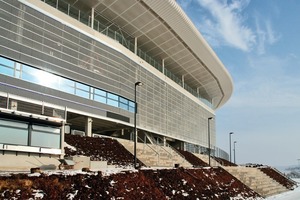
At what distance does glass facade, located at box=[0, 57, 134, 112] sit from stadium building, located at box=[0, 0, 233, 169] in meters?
0.10

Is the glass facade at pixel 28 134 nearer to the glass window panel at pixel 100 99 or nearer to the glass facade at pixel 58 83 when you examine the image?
the glass facade at pixel 58 83

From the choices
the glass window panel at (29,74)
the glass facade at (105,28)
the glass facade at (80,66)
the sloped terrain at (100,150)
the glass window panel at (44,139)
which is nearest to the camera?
the glass window panel at (44,139)

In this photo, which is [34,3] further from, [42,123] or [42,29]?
[42,123]

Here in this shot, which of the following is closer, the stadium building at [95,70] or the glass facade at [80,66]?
the stadium building at [95,70]

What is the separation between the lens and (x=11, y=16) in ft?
97.2

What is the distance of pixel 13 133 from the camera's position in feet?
56.8

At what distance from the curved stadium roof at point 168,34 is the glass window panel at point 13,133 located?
81.5 ft

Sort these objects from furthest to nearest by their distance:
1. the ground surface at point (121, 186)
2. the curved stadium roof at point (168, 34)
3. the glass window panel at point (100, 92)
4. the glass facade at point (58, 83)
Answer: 1. the curved stadium roof at point (168, 34)
2. the glass window panel at point (100, 92)
3. the glass facade at point (58, 83)
4. the ground surface at point (121, 186)

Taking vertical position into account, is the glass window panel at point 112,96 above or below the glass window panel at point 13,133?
above

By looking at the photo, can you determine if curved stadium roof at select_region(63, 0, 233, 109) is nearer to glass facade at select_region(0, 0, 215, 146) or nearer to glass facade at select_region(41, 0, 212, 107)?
glass facade at select_region(41, 0, 212, 107)

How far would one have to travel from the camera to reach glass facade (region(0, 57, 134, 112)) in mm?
29016

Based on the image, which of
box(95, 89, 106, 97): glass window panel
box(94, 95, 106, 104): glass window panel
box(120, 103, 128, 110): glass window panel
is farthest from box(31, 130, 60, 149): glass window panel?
box(120, 103, 128, 110): glass window panel

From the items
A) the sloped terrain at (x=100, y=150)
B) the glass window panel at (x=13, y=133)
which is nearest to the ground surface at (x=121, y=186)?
the glass window panel at (x=13, y=133)

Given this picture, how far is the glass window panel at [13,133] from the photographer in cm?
1686
